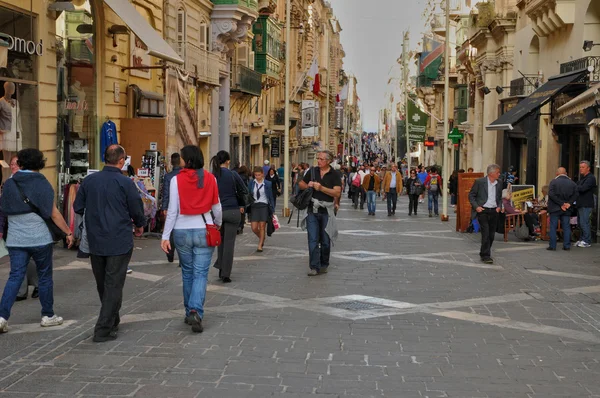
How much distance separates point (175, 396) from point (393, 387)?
159 cm

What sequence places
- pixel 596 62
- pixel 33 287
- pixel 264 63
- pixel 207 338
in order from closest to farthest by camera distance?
1. pixel 207 338
2. pixel 33 287
3. pixel 596 62
4. pixel 264 63

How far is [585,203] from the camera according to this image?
722 inches

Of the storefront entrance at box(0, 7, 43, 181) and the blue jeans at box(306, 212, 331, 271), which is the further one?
the storefront entrance at box(0, 7, 43, 181)

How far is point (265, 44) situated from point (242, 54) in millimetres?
5185

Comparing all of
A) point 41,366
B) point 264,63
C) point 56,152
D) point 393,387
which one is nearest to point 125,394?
point 41,366

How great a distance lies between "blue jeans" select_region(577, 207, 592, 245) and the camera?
18.2m

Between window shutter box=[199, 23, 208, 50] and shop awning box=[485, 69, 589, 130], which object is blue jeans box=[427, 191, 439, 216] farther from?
window shutter box=[199, 23, 208, 50]

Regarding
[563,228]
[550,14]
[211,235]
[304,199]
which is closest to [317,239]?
[304,199]

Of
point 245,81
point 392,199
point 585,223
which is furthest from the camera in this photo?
→ point 245,81

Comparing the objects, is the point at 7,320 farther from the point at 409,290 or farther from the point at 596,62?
the point at 596,62

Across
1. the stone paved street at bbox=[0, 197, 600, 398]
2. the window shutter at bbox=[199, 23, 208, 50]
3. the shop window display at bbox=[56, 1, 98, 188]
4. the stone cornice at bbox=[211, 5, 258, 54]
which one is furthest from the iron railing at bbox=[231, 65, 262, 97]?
the stone paved street at bbox=[0, 197, 600, 398]

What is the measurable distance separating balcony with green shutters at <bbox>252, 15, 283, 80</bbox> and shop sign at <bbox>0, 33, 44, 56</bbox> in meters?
31.0

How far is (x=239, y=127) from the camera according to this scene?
1655 inches

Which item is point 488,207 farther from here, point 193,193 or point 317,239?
point 193,193
